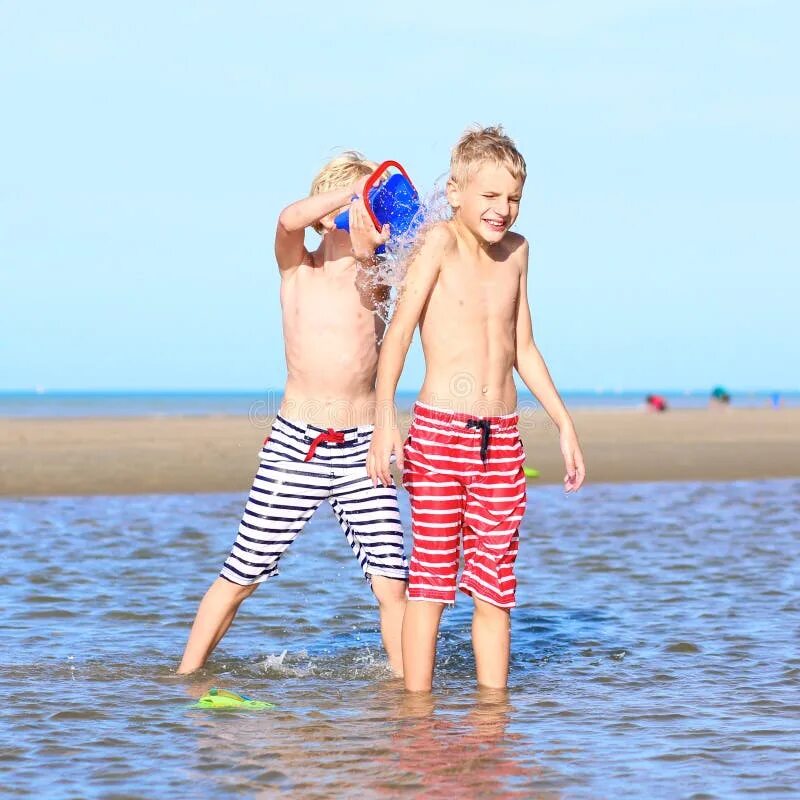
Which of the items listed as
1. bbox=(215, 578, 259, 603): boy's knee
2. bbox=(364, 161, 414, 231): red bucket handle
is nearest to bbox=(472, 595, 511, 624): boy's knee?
bbox=(215, 578, 259, 603): boy's knee

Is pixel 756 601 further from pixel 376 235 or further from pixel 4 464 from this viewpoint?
pixel 4 464

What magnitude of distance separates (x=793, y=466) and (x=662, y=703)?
12.0m

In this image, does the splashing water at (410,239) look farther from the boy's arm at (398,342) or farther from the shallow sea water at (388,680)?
the shallow sea water at (388,680)

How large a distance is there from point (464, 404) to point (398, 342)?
33 cm

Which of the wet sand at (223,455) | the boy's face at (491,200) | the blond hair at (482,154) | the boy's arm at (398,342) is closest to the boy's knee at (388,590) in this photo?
the boy's arm at (398,342)

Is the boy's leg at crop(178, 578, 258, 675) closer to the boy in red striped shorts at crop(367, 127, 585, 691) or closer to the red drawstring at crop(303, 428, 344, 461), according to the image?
the red drawstring at crop(303, 428, 344, 461)

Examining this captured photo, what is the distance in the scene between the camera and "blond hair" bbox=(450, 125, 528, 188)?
4.57 meters

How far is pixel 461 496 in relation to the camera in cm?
468

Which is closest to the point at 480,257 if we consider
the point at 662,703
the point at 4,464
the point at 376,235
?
the point at 376,235

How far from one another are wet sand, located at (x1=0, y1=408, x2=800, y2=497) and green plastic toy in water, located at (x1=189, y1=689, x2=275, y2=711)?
8230mm

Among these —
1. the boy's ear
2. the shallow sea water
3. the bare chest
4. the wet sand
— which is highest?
the boy's ear

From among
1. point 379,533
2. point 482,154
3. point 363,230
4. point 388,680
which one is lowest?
point 388,680

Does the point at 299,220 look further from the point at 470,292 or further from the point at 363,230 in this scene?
the point at 470,292

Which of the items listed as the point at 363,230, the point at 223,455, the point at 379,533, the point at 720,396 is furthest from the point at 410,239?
the point at 720,396
